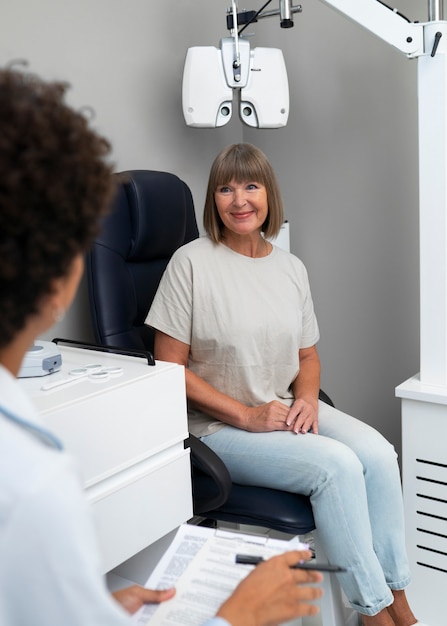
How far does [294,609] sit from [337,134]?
1.95 metres

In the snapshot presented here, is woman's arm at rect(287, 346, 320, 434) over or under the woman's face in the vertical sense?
under

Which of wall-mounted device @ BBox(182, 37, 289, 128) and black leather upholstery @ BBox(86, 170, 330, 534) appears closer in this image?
black leather upholstery @ BBox(86, 170, 330, 534)

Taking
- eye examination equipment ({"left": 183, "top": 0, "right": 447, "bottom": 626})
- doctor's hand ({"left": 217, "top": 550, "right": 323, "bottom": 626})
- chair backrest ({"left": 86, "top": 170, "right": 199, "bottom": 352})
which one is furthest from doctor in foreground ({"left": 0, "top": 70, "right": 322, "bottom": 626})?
eye examination equipment ({"left": 183, "top": 0, "right": 447, "bottom": 626})

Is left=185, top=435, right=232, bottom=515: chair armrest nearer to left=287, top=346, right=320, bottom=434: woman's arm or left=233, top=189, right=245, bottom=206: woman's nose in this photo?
left=287, top=346, right=320, bottom=434: woman's arm

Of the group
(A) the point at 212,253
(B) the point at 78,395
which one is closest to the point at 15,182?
(B) the point at 78,395

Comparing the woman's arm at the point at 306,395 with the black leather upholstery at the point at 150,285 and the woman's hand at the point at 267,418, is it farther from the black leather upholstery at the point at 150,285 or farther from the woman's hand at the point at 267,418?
the black leather upholstery at the point at 150,285

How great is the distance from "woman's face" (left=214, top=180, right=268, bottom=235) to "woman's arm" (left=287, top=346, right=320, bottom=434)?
39cm

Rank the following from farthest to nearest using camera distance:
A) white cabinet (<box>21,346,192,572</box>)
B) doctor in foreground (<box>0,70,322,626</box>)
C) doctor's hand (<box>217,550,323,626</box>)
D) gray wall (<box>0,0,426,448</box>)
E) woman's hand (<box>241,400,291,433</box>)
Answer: gray wall (<box>0,0,426,448</box>) → woman's hand (<box>241,400,291,433</box>) → white cabinet (<box>21,346,192,572</box>) → doctor's hand (<box>217,550,323,626</box>) → doctor in foreground (<box>0,70,322,626</box>)

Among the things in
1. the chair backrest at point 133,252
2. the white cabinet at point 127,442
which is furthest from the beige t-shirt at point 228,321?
the white cabinet at point 127,442

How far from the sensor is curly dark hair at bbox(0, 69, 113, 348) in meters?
0.58

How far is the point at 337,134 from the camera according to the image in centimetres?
250

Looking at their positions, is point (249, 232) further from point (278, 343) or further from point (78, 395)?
point (78, 395)

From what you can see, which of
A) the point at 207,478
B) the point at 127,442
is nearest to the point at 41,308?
the point at 127,442

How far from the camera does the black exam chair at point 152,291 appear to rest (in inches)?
60.5
